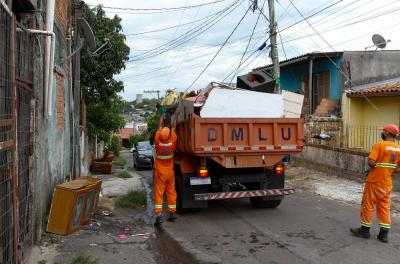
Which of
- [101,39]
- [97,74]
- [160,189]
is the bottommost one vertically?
[160,189]

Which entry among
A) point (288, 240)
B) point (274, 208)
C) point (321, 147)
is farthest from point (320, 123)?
point (288, 240)

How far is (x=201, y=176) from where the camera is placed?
330 inches

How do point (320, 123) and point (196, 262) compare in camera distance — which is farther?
point (320, 123)

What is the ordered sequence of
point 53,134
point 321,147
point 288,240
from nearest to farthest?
1. point 288,240
2. point 53,134
3. point 321,147

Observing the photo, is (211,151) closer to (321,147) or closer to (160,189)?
(160,189)

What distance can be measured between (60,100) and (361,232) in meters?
5.87

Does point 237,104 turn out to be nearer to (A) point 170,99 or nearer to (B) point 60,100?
(A) point 170,99

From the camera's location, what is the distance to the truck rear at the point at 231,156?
8062 mm

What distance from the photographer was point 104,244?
6.63 meters

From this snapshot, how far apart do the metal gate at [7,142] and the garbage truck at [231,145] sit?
3.81 metres

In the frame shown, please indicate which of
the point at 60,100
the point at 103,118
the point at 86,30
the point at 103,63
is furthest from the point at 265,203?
the point at 103,118

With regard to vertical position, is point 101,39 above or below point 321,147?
above

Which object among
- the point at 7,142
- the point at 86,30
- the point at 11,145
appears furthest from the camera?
the point at 86,30

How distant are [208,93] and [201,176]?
148cm
